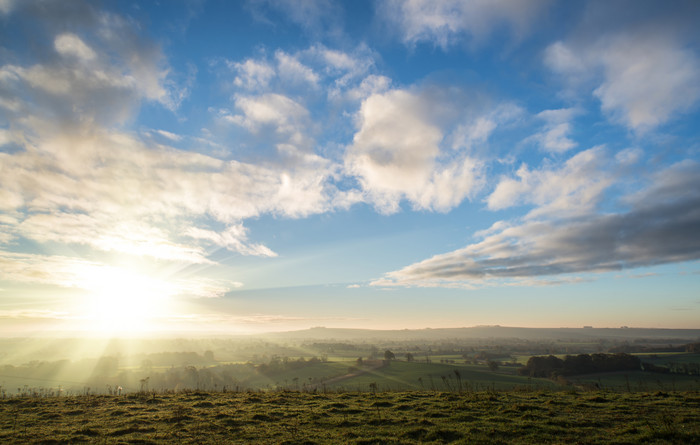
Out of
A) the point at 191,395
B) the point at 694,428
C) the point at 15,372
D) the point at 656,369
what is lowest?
the point at 15,372

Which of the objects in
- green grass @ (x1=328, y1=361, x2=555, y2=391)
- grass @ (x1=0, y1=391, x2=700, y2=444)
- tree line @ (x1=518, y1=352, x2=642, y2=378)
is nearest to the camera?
grass @ (x1=0, y1=391, x2=700, y2=444)

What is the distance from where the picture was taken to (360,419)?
16406 millimetres

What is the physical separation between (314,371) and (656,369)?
312 ft

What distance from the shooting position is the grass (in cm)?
1313

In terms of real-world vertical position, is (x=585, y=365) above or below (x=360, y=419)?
below

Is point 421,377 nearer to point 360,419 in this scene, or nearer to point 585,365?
point 585,365

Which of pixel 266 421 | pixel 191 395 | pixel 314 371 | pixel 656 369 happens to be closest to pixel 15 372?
pixel 314 371

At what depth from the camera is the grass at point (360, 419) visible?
43.1 feet

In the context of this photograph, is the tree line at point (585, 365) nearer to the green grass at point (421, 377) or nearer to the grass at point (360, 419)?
the green grass at point (421, 377)

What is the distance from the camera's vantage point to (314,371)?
10650 centimetres

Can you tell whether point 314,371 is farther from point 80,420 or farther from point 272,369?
point 80,420

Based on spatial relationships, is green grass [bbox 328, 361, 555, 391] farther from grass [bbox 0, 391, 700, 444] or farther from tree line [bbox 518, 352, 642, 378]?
grass [bbox 0, 391, 700, 444]

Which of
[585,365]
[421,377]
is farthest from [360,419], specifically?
[585,365]

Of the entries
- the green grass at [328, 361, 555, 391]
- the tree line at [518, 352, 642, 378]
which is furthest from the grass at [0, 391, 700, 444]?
the tree line at [518, 352, 642, 378]
